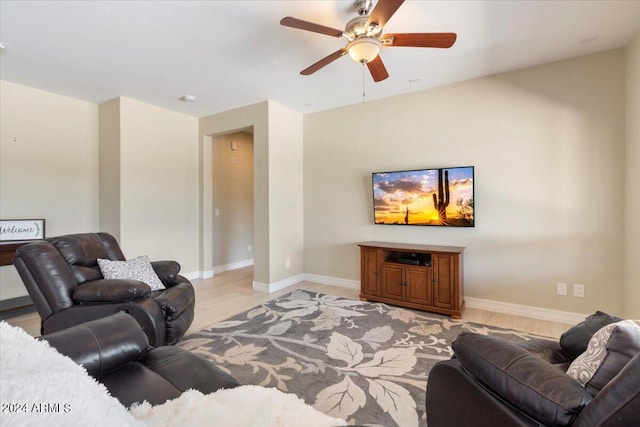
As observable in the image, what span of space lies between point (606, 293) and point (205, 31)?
4.54 meters

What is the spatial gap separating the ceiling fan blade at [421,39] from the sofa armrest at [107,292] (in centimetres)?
270

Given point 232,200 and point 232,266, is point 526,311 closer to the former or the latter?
point 232,266

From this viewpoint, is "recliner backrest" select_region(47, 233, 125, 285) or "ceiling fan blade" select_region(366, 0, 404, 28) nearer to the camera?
"ceiling fan blade" select_region(366, 0, 404, 28)

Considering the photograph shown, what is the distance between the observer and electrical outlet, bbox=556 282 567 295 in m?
3.07

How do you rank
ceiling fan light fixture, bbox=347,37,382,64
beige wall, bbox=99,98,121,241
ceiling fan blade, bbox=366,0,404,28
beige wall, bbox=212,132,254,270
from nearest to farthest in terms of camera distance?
ceiling fan blade, bbox=366,0,404,28, ceiling fan light fixture, bbox=347,37,382,64, beige wall, bbox=99,98,121,241, beige wall, bbox=212,132,254,270

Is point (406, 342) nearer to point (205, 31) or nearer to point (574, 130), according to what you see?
point (574, 130)

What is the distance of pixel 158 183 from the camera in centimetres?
452

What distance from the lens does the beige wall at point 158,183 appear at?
412cm

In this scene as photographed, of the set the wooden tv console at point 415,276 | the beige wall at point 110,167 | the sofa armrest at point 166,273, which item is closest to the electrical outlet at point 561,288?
the wooden tv console at point 415,276

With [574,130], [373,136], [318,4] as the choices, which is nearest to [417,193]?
[373,136]

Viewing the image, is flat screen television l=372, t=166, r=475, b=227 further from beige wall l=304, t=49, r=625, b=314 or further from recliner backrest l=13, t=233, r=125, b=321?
recliner backrest l=13, t=233, r=125, b=321

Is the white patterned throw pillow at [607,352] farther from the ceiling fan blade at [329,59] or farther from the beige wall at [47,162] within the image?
the beige wall at [47,162]

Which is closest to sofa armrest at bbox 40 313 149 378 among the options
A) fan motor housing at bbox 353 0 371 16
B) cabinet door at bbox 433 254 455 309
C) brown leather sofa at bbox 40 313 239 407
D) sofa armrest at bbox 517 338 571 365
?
brown leather sofa at bbox 40 313 239 407

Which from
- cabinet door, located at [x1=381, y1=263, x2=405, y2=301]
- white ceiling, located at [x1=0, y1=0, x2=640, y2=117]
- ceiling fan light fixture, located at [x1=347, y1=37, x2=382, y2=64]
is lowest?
cabinet door, located at [x1=381, y1=263, x2=405, y2=301]
